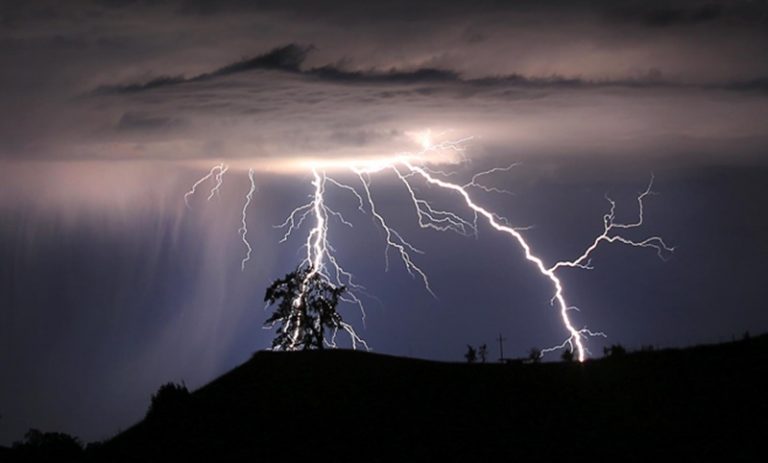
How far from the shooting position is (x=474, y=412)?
27.1 metres

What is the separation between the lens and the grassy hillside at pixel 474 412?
2441cm

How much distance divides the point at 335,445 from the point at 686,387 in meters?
7.54

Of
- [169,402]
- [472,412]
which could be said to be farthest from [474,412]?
[169,402]

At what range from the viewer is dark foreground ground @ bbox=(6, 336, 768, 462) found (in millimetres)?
24359

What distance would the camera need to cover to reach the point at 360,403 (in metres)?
28.6

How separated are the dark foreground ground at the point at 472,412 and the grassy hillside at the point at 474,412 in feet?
0.14

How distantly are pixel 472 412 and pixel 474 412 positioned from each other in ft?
0.15

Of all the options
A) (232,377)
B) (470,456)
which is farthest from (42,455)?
(470,456)

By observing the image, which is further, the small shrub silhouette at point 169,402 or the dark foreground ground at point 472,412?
the small shrub silhouette at point 169,402

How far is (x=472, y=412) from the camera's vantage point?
27156 millimetres

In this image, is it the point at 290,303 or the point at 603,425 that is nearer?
the point at 603,425

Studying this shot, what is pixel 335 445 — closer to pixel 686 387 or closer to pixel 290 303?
pixel 686 387

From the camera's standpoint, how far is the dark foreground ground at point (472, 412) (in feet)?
79.9

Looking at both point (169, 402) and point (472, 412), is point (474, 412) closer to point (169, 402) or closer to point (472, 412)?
point (472, 412)
